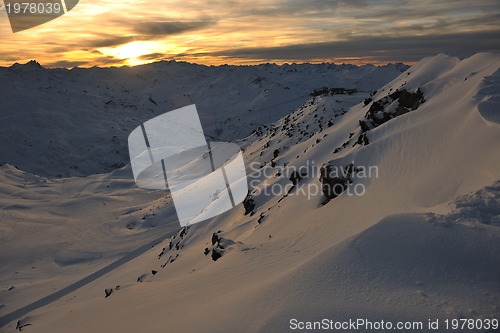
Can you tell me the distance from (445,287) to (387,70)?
7037 inches

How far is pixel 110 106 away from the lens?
89.0 metres

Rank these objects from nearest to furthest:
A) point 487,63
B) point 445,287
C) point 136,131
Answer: point 445,287
point 487,63
point 136,131

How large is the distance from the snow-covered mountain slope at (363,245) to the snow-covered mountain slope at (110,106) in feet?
142

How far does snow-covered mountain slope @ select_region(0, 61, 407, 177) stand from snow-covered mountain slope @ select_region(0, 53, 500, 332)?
4333 centimetres

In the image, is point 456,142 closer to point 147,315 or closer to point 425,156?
point 425,156

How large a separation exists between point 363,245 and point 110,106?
3700 inches

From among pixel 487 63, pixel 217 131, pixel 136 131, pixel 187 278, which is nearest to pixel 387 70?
pixel 217 131

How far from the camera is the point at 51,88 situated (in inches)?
3497
